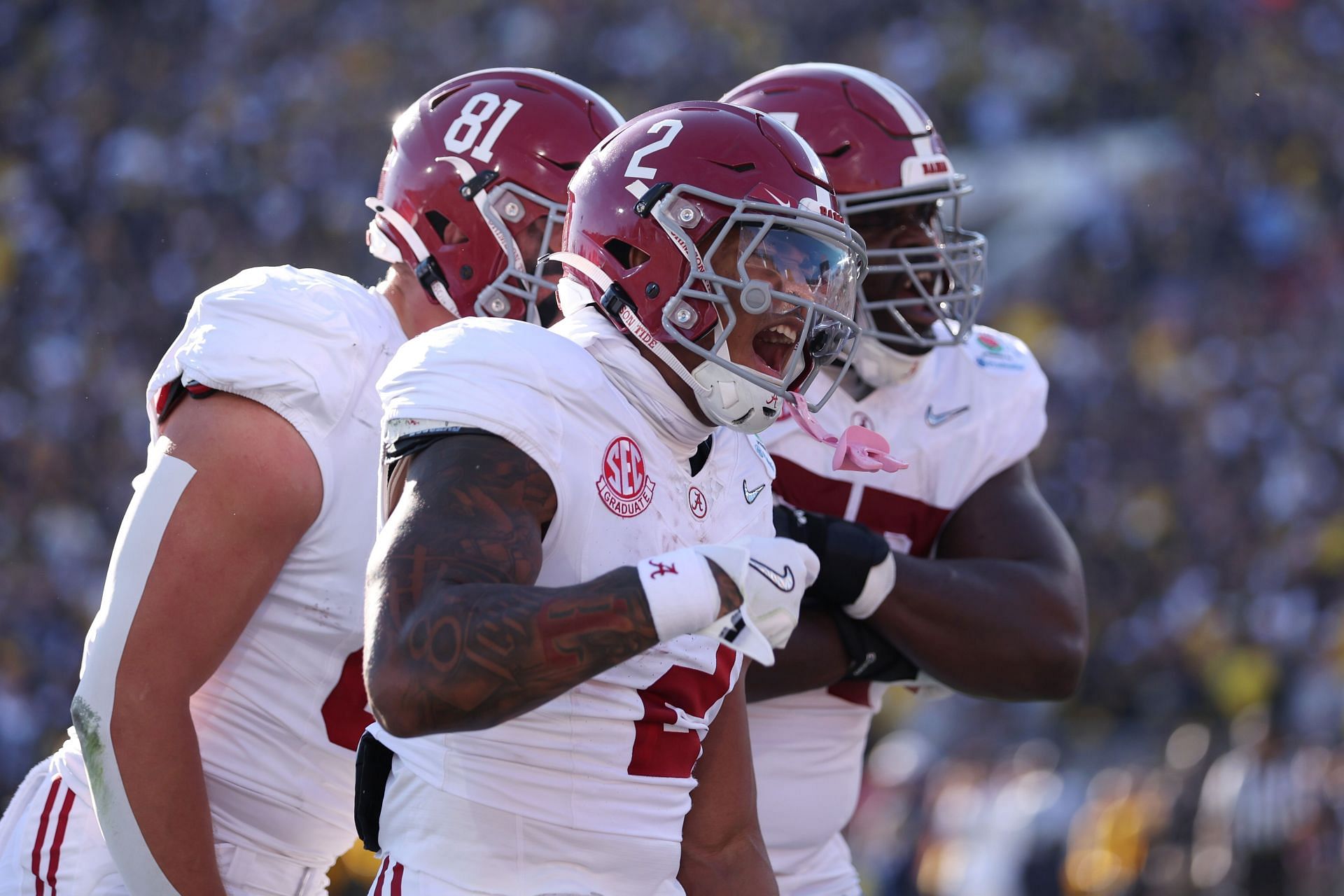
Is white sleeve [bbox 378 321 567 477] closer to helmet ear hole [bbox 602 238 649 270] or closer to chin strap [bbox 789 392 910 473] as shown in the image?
helmet ear hole [bbox 602 238 649 270]

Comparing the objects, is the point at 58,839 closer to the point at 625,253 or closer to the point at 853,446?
the point at 625,253

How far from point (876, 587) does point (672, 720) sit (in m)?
0.81

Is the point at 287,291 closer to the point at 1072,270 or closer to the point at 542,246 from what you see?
the point at 542,246

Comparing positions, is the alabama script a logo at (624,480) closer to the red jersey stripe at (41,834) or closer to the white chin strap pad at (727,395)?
the white chin strap pad at (727,395)

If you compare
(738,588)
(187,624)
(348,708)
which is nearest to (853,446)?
(738,588)

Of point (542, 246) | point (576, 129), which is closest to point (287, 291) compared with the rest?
point (542, 246)

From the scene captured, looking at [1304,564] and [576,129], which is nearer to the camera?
[576,129]

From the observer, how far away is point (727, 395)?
7.57 feet

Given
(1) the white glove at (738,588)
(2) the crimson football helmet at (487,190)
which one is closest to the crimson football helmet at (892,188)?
(2) the crimson football helmet at (487,190)

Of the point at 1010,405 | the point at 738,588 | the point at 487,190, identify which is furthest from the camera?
the point at 1010,405

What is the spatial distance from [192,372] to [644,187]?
0.74 m

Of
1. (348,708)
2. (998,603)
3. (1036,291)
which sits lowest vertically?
(1036,291)

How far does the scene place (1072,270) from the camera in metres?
13.7

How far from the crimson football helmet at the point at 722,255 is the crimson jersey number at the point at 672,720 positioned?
38 cm
